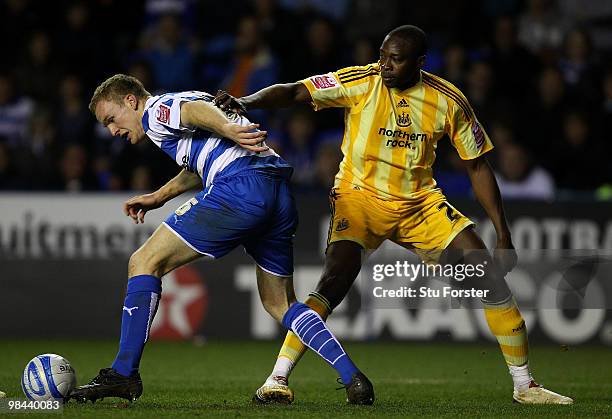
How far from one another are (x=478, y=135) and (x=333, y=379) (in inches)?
93.0

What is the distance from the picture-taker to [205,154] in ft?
21.2

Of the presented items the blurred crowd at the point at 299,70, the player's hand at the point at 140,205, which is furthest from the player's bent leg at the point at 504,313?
the blurred crowd at the point at 299,70

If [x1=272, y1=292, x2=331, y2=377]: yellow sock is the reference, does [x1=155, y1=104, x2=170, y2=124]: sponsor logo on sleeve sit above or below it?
above

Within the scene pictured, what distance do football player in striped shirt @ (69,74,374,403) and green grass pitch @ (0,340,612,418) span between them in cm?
27

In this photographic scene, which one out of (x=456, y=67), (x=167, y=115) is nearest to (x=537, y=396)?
(x=167, y=115)

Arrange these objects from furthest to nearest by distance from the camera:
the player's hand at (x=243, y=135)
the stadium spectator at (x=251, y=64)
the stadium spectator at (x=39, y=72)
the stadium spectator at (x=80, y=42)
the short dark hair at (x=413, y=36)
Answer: the stadium spectator at (x=80, y=42) → the stadium spectator at (x=39, y=72) → the stadium spectator at (x=251, y=64) → the short dark hair at (x=413, y=36) → the player's hand at (x=243, y=135)

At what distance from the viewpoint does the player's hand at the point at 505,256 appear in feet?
22.4

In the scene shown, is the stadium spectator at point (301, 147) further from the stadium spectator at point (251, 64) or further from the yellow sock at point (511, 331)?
the yellow sock at point (511, 331)

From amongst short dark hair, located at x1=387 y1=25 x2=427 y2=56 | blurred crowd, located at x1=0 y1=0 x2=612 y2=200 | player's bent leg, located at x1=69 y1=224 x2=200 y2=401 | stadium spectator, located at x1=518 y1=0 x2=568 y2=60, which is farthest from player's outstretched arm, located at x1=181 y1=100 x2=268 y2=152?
stadium spectator, located at x1=518 y1=0 x2=568 y2=60

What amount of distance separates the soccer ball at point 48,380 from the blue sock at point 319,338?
125 cm

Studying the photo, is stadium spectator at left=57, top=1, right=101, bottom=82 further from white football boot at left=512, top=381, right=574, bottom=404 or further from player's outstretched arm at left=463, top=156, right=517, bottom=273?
white football boot at left=512, top=381, right=574, bottom=404

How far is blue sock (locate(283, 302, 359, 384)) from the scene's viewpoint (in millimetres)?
6293

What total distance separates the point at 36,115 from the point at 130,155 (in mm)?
1518

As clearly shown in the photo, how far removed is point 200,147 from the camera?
645cm
